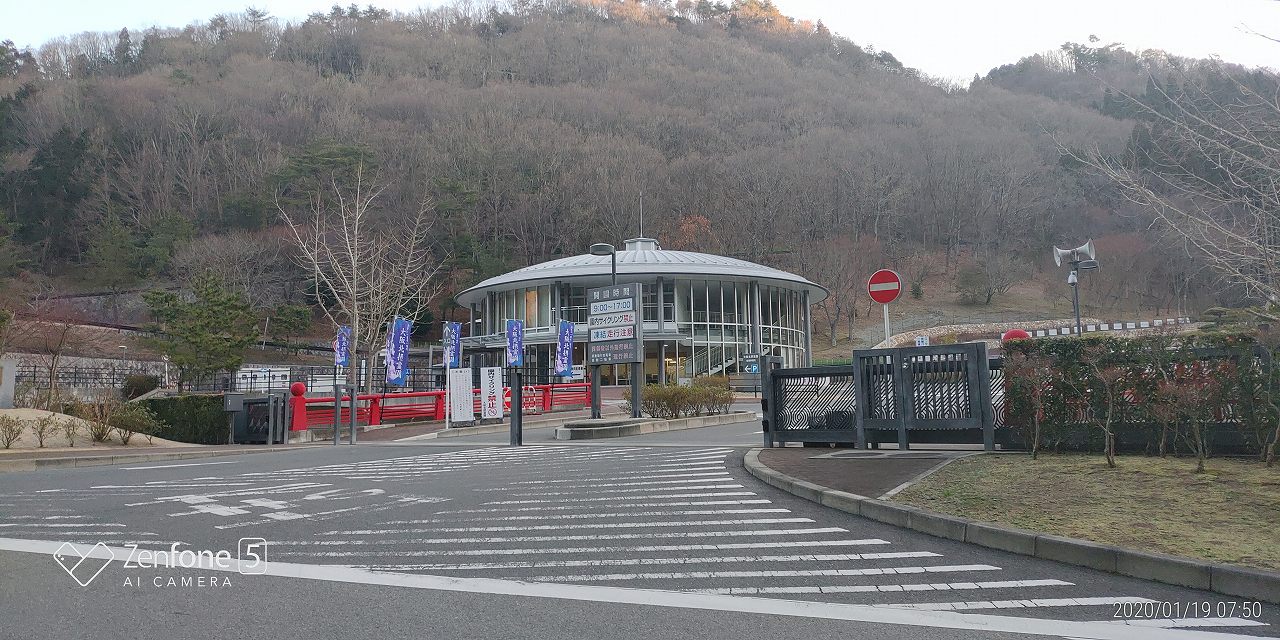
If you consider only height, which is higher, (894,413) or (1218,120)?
(1218,120)

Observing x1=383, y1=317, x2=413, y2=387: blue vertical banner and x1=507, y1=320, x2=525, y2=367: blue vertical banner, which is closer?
x1=383, y1=317, x2=413, y2=387: blue vertical banner

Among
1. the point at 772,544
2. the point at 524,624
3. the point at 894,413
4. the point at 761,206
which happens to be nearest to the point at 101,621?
the point at 524,624

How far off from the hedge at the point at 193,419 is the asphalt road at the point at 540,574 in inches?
461

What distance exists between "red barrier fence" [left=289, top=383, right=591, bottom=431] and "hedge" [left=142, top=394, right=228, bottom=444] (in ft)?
5.66

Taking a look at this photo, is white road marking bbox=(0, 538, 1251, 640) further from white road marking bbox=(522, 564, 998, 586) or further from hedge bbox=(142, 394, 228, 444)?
hedge bbox=(142, 394, 228, 444)

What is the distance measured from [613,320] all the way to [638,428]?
2816 millimetres

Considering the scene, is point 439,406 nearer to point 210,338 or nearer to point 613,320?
point 613,320

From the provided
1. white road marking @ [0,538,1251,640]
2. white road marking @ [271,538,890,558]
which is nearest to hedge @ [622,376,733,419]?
white road marking @ [271,538,890,558]

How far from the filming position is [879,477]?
923 centimetres

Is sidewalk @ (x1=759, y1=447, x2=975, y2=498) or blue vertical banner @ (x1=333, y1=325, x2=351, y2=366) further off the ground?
blue vertical banner @ (x1=333, y1=325, x2=351, y2=366)

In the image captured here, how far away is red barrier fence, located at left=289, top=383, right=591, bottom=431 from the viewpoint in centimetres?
2239

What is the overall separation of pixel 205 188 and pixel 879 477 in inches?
3240

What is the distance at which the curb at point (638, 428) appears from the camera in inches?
755

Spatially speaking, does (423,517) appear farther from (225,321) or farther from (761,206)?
(761,206)
